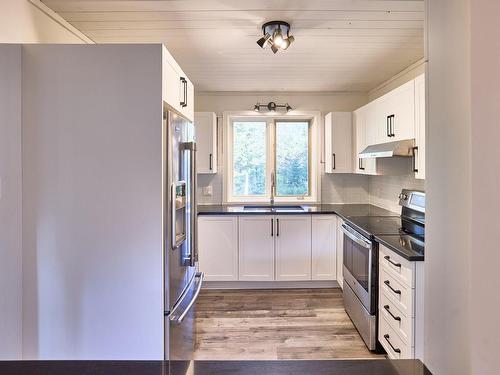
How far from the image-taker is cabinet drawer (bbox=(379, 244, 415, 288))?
1883 mm

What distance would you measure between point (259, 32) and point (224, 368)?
7.18 ft

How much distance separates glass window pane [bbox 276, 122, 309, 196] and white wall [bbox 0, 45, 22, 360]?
3.11m

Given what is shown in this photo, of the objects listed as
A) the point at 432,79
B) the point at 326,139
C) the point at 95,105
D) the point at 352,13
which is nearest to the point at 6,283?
the point at 95,105

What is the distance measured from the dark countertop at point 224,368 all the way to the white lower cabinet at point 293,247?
8.88 ft

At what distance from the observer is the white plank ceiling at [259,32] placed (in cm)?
197

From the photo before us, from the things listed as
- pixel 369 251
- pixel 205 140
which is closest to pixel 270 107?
pixel 205 140

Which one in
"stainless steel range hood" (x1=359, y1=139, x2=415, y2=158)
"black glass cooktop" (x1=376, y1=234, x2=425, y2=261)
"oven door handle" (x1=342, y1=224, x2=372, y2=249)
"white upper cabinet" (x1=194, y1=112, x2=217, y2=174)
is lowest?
"oven door handle" (x1=342, y1=224, x2=372, y2=249)

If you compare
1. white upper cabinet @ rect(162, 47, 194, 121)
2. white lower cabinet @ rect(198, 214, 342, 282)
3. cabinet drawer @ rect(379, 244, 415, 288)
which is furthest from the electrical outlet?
cabinet drawer @ rect(379, 244, 415, 288)

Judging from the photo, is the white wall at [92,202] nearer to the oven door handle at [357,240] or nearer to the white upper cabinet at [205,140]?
the oven door handle at [357,240]

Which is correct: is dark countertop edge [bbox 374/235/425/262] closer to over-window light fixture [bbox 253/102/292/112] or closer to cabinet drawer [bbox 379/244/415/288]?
cabinet drawer [bbox 379/244/415/288]

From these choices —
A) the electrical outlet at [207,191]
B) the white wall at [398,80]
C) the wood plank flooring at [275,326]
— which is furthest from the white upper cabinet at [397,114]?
the electrical outlet at [207,191]

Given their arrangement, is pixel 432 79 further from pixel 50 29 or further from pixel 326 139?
pixel 326 139

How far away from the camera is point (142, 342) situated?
5.32 feet

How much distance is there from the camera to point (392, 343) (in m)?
2.12
